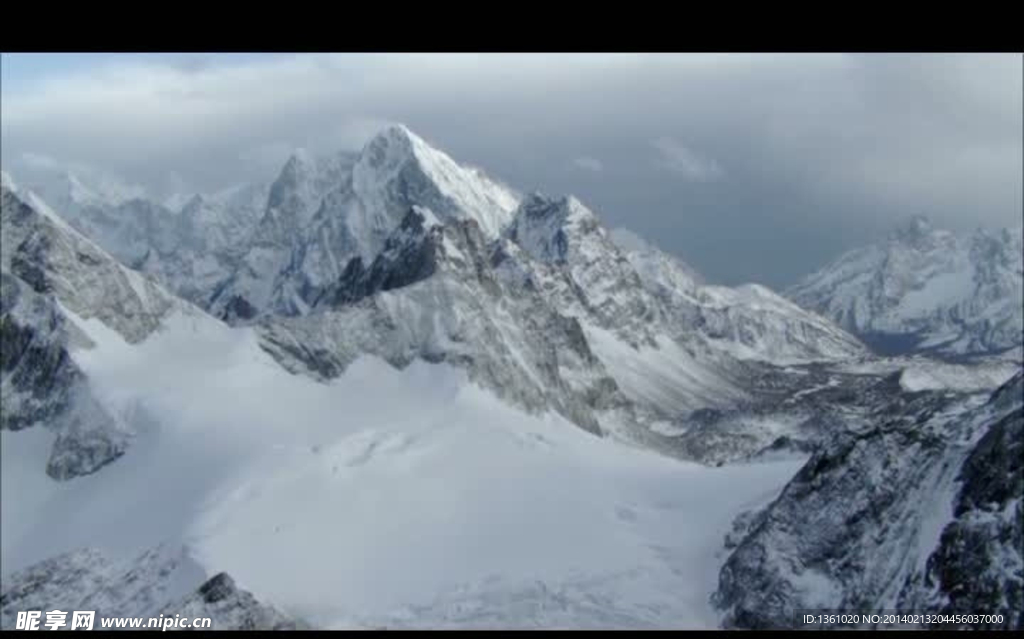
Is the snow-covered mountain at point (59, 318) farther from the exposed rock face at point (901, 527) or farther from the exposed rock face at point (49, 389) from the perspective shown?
the exposed rock face at point (901, 527)

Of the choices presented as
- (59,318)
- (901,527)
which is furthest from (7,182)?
(901,527)

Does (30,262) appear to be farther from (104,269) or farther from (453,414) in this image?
(453,414)

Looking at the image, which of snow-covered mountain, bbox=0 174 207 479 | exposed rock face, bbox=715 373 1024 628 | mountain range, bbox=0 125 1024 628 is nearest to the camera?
exposed rock face, bbox=715 373 1024 628

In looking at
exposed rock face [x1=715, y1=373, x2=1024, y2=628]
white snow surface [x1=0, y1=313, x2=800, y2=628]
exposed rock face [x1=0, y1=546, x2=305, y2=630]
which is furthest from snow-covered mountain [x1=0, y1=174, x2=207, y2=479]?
exposed rock face [x1=715, y1=373, x2=1024, y2=628]

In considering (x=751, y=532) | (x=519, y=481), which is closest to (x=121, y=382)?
(x=519, y=481)

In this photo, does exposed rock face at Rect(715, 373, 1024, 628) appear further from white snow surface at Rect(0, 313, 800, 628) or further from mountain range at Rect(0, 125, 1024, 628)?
white snow surface at Rect(0, 313, 800, 628)

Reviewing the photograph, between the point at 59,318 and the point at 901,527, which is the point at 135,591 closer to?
the point at 901,527
